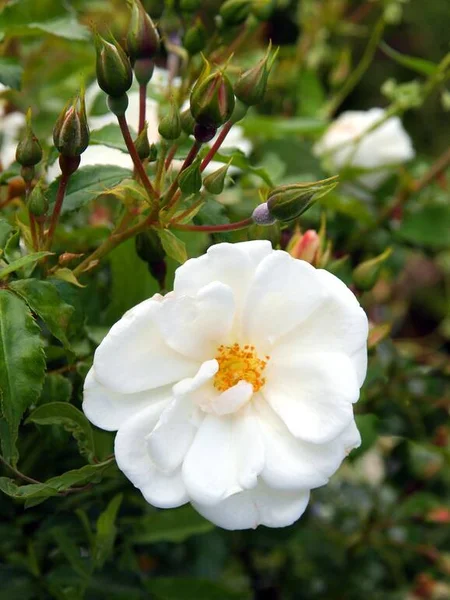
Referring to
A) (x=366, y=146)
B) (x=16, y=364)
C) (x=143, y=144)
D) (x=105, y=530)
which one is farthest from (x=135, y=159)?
(x=366, y=146)

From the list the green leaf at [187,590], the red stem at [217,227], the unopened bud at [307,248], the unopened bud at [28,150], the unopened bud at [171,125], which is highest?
the unopened bud at [171,125]

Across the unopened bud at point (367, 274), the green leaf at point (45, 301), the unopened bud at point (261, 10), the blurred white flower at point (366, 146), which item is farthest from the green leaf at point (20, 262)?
the blurred white flower at point (366, 146)

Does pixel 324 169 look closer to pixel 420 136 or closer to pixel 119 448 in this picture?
pixel 119 448

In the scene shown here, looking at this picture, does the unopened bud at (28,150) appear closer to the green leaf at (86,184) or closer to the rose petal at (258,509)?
the green leaf at (86,184)

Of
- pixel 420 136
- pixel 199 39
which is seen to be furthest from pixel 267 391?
pixel 420 136

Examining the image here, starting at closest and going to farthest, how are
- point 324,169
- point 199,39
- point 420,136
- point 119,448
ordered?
point 119,448, point 199,39, point 324,169, point 420,136

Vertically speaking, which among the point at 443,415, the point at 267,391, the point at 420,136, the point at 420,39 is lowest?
the point at 420,136
